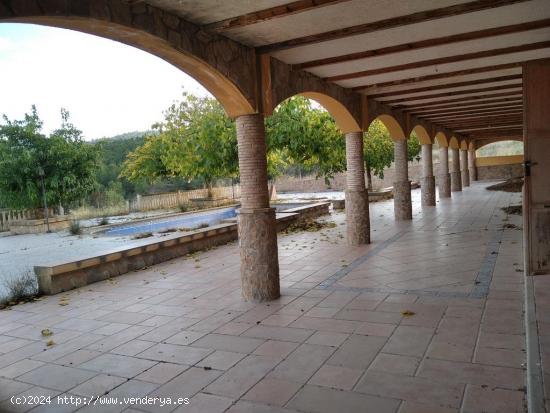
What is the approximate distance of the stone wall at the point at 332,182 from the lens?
36.1 meters

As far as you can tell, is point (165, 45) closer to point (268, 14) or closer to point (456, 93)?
point (268, 14)

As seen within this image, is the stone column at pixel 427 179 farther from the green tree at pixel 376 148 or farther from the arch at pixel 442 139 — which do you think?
the green tree at pixel 376 148

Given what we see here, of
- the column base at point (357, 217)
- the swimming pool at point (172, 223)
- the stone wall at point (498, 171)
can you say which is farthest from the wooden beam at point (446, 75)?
the stone wall at point (498, 171)

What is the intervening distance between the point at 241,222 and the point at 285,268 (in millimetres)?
2081

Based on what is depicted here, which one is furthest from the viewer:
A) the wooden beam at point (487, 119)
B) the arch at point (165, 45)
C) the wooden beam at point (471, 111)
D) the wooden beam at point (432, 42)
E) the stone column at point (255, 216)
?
the wooden beam at point (487, 119)

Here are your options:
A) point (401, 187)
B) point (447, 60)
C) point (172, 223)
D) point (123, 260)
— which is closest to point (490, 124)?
point (401, 187)

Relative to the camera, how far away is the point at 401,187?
1295 cm

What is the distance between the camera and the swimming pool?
15702mm

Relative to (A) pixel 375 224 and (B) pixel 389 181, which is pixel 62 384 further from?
(B) pixel 389 181

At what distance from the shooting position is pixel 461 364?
3500 mm

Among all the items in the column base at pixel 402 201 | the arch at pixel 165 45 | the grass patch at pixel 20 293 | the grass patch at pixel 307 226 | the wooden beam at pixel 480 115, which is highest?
the wooden beam at pixel 480 115

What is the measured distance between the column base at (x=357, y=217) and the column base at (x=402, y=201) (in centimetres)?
388

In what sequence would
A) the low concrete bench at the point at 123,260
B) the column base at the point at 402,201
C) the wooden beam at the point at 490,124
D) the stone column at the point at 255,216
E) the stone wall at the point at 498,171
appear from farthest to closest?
the stone wall at the point at 498,171, the wooden beam at the point at 490,124, the column base at the point at 402,201, the low concrete bench at the point at 123,260, the stone column at the point at 255,216

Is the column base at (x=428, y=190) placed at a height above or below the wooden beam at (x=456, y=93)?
below
